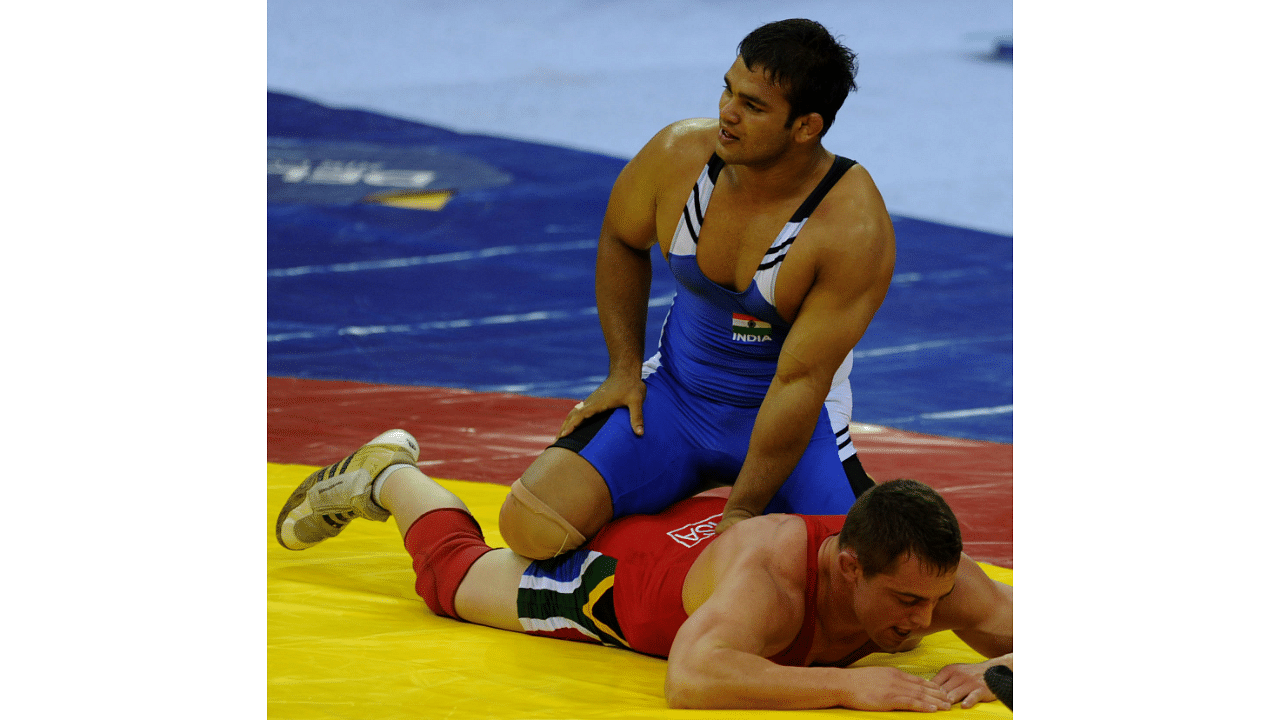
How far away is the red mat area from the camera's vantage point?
408cm

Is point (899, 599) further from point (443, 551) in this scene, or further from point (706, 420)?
point (443, 551)

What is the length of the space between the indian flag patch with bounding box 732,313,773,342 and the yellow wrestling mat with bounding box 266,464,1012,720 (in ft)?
2.31

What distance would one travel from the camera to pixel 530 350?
5.77 m

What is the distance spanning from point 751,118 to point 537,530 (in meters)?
0.96

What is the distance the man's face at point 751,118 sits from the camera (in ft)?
8.64

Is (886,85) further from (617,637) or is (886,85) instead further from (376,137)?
(617,637)

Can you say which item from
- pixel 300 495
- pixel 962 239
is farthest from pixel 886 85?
pixel 300 495

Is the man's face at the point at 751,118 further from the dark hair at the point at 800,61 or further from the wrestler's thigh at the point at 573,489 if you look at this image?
the wrestler's thigh at the point at 573,489

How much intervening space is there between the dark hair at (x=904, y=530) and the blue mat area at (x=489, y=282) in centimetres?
261

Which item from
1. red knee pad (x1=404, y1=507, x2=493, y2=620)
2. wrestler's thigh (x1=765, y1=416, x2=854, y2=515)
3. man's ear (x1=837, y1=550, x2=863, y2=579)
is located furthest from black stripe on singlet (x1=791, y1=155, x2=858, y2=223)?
red knee pad (x1=404, y1=507, x2=493, y2=620)

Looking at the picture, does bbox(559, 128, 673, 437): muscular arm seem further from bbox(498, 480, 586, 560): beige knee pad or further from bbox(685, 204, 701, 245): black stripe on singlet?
bbox(498, 480, 586, 560): beige knee pad

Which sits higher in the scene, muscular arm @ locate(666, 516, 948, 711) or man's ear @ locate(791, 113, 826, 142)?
man's ear @ locate(791, 113, 826, 142)

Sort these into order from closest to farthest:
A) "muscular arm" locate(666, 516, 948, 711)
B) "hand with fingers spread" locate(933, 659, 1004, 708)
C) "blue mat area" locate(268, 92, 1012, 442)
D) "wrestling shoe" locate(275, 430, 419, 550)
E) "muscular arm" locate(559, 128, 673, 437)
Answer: "muscular arm" locate(666, 516, 948, 711) → "hand with fingers spread" locate(933, 659, 1004, 708) → "muscular arm" locate(559, 128, 673, 437) → "wrestling shoe" locate(275, 430, 419, 550) → "blue mat area" locate(268, 92, 1012, 442)

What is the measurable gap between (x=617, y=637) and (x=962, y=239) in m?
5.08
